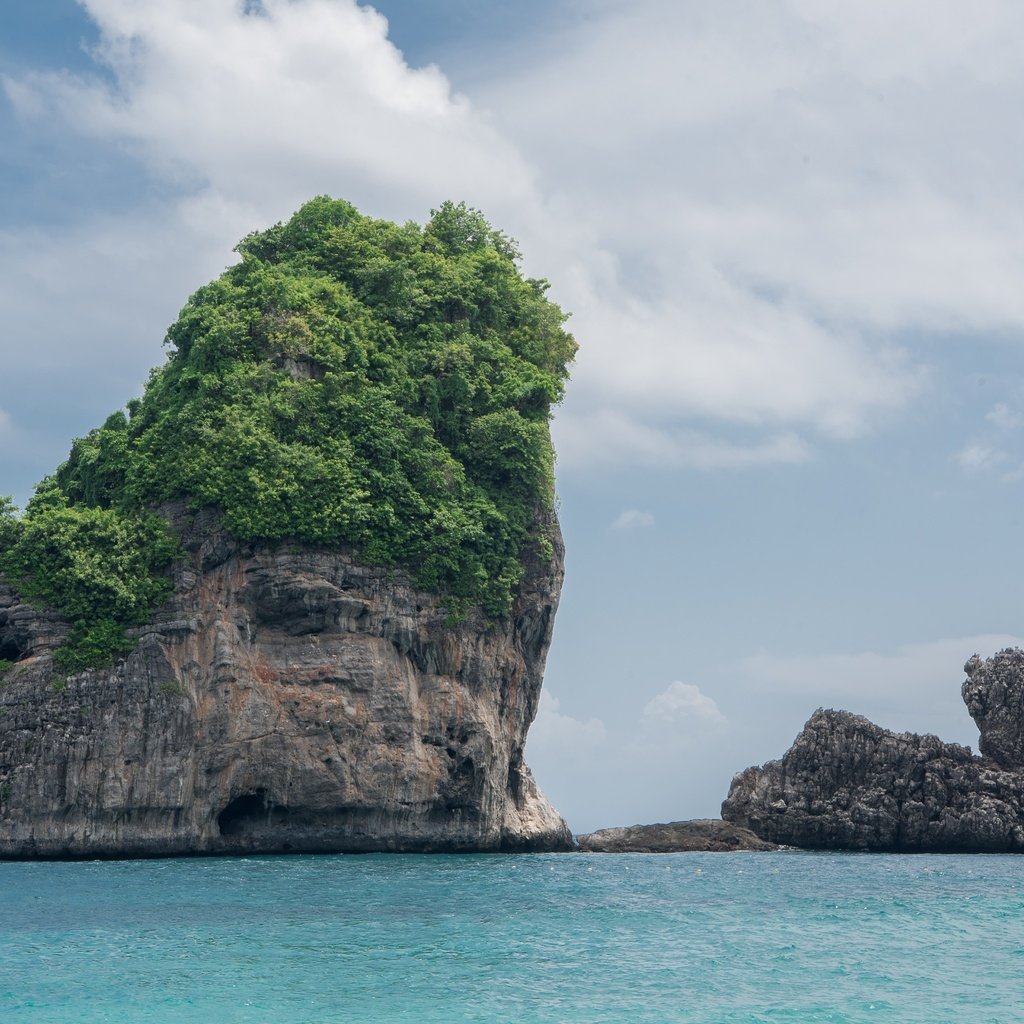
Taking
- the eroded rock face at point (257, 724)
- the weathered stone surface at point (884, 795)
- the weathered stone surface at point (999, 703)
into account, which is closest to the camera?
the eroded rock face at point (257, 724)

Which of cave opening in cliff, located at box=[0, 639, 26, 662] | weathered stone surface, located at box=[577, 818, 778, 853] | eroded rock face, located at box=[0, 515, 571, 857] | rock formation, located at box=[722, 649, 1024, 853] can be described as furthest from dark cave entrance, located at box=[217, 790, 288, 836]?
rock formation, located at box=[722, 649, 1024, 853]

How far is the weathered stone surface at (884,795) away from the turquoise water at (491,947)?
44.7ft

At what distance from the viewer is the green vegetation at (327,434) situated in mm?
39094

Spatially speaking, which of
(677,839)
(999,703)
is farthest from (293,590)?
(999,703)

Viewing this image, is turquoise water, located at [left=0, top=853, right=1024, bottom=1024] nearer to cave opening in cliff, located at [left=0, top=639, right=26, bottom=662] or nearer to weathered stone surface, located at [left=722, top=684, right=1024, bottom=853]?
cave opening in cliff, located at [left=0, top=639, right=26, bottom=662]

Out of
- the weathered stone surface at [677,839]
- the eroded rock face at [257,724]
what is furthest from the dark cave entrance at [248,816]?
the weathered stone surface at [677,839]

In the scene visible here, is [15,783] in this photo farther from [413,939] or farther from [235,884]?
[413,939]

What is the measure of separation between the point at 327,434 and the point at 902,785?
2408 cm

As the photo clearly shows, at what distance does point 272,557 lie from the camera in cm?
3944

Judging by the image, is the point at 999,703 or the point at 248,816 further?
the point at 999,703

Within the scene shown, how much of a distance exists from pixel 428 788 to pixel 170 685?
321 inches

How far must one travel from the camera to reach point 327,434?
40875 millimetres

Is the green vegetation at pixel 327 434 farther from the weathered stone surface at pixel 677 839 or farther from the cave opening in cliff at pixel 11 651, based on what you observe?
the weathered stone surface at pixel 677 839

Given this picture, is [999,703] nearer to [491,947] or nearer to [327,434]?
[327,434]
